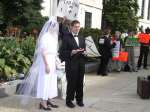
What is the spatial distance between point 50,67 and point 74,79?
2.14 ft

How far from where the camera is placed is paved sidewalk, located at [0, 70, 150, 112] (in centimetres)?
1053

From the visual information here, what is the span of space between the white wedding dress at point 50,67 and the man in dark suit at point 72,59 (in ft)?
1.06

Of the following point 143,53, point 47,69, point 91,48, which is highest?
point 47,69

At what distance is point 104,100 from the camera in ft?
38.9

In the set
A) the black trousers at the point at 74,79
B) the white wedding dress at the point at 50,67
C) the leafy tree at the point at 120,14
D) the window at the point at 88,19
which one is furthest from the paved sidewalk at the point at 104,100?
the leafy tree at the point at 120,14

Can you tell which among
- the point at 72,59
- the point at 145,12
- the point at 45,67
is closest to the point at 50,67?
the point at 45,67

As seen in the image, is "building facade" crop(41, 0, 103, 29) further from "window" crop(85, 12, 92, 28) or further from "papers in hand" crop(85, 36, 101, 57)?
"papers in hand" crop(85, 36, 101, 57)

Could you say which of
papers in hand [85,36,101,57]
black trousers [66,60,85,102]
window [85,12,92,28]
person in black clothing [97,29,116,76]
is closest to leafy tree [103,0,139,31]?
window [85,12,92,28]

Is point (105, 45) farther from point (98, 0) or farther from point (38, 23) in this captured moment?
point (98, 0)

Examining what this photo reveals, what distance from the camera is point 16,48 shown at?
13.5 metres

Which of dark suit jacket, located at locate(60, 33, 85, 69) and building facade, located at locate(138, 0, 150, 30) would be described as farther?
building facade, located at locate(138, 0, 150, 30)

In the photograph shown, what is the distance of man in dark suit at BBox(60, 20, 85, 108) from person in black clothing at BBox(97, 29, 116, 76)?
6.36m

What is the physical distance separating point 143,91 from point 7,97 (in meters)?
3.26

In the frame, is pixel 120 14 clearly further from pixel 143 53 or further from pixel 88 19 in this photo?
pixel 143 53
